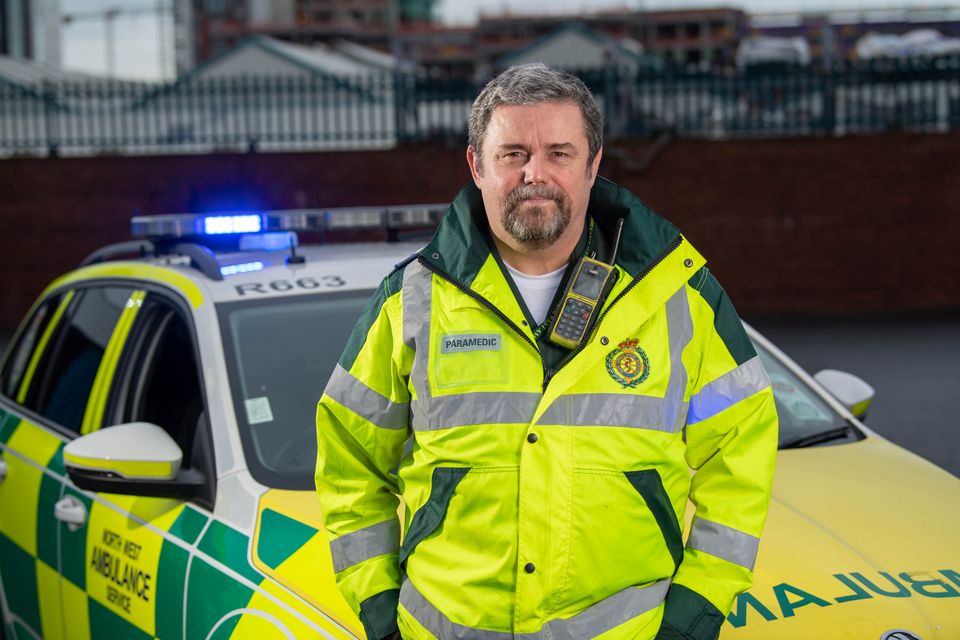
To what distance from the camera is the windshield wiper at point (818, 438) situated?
332cm

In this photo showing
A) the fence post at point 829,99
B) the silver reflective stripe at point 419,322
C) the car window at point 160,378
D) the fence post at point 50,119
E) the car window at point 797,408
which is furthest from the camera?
the fence post at point 50,119

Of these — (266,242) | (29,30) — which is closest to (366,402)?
(266,242)

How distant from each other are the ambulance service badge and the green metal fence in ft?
36.8

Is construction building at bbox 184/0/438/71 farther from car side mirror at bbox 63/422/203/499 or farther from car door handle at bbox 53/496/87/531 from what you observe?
car side mirror at bbox 63/422/203/499

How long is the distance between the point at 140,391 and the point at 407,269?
1486mm

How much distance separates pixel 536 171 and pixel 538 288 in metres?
0.23

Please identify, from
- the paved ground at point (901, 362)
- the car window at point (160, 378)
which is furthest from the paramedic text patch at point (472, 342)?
the paved ground at point (901, 362)

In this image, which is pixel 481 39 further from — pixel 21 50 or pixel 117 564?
pixel 117 564

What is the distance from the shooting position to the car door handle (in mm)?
3283

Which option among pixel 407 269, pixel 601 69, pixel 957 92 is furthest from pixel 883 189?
pixel 407 269

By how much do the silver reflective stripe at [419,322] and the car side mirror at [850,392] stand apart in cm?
201

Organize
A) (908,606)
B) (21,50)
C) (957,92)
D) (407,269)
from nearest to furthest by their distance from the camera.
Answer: (407,269) < (908,606) < (957,92) < (21,50)

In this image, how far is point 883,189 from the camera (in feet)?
43.6

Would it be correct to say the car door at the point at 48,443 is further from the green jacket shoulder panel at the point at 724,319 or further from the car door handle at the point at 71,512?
the green jacket shoulder panel at the point at 724,319
